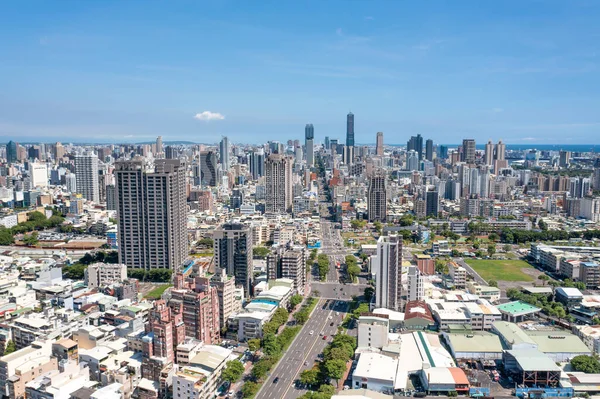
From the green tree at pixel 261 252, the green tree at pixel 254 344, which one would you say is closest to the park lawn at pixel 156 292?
the green tree at pixel 261 252

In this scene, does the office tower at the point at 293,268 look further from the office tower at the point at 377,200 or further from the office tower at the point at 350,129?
the office tower at the point at 350,129

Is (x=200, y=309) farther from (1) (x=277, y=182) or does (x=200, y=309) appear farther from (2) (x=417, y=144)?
(2) (x=417, y=144)

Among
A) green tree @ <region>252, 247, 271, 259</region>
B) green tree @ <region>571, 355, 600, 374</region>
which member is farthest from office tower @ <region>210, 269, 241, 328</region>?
green tree @ <region>571, 355, 600, 374</region>

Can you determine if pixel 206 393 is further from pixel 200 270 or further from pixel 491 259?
pixel 491 259

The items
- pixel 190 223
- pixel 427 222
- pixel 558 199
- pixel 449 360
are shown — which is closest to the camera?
pixel 449 360

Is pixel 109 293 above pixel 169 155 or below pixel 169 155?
below

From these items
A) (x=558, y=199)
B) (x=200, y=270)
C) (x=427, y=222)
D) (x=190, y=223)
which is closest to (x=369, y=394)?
(x=200, y=270)
